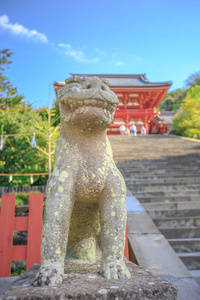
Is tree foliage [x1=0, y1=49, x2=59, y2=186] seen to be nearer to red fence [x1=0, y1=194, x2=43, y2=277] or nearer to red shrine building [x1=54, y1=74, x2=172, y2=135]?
red fence [x1=0, y1=194, x2=43, y2=277]

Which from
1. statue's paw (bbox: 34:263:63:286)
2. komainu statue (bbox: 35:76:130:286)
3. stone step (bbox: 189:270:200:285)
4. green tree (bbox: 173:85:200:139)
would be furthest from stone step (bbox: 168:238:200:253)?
green tree (bbox: 173:85:200:139)

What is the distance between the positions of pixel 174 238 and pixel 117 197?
1924mm

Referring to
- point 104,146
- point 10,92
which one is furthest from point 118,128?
point 104,146

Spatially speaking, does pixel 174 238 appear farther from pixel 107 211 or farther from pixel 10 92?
pixel 10 92

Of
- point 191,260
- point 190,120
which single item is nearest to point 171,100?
point 190,120

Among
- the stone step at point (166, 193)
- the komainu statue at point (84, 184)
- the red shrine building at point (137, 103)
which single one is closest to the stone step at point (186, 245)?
the stone step at point (166, 193)

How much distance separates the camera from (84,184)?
129 cm

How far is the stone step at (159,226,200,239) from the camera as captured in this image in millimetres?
2834

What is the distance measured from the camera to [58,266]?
1104mm

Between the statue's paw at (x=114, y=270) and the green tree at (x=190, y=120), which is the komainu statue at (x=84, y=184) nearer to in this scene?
the statue's paw at (x=114, y=270)

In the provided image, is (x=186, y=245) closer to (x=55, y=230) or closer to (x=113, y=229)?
(x=113, y=229)

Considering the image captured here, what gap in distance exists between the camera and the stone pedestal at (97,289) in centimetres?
93

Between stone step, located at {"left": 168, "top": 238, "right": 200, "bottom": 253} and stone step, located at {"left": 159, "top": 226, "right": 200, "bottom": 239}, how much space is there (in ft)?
0.63

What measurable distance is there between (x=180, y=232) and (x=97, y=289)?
2.18 m
